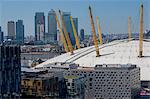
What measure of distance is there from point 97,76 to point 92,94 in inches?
30.0

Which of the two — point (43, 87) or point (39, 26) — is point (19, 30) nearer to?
point (39, 26)

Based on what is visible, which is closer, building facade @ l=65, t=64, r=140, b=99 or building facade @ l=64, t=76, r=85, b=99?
building facade @ l=64, t=76, r=85, b=99

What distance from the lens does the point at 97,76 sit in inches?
698

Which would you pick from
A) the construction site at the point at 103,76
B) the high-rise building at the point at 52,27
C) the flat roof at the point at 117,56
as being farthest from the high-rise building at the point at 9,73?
the high-rise building at the point at 52,27

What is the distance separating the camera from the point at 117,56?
2223cm

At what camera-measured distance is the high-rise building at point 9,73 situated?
13328 mm

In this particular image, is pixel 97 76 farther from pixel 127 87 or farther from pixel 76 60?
pixel 76 60

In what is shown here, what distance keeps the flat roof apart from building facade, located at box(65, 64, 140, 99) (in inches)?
100.0

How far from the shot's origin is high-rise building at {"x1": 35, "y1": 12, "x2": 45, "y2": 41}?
58.2 metres

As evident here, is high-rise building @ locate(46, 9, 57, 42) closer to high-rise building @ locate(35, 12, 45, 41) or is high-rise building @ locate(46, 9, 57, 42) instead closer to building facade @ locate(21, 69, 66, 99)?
high-rise building @ locate(35, 12, 45, 41)

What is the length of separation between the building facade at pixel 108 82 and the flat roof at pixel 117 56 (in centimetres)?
254

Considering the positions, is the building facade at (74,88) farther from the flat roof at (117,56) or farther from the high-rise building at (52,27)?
the high-rise building at (52,27)

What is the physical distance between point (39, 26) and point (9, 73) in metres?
44.7

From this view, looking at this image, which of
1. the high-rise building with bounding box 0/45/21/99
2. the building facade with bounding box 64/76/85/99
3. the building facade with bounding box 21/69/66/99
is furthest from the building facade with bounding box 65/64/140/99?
the high-rise building with bounding box 0/45/21/99
